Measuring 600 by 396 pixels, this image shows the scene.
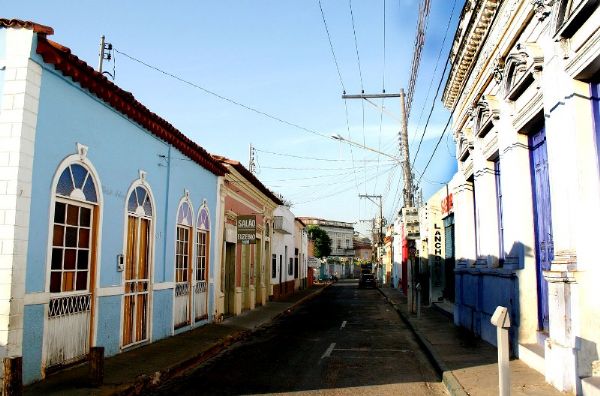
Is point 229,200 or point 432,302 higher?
point 229,200

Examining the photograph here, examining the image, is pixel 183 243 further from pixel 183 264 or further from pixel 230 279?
pixel 230 279

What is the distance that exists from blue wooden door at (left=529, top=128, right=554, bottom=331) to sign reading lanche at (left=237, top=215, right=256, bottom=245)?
1072 cm

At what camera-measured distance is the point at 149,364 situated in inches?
363

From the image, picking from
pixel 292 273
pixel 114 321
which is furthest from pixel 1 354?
pixel 292 273

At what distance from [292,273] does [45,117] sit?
29.8 meters

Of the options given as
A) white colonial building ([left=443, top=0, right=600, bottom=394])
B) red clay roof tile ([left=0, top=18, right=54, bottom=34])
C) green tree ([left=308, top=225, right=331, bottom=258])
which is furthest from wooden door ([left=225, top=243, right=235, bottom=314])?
green tree ([left=308, top=225, right=331, bottom=258])

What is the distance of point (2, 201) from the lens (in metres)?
7.03

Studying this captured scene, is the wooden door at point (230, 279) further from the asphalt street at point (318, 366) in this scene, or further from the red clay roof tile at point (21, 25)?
the red clay roof tile at point (21, 25)

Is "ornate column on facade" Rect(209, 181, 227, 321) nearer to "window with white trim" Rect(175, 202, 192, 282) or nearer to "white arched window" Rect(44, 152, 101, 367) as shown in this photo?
"window with white trim" Rect(175, 202, 192, 282)

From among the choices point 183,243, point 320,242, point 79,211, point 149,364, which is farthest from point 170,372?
point 320,242

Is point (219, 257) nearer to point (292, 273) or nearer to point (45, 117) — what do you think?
point (45, 117)

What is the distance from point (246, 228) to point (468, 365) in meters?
10.5

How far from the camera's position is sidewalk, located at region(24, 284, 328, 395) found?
7.26 meters

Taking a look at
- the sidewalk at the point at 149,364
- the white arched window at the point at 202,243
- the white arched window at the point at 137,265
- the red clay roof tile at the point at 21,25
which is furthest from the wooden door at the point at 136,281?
the red clay roof tile at the point at 21,25
